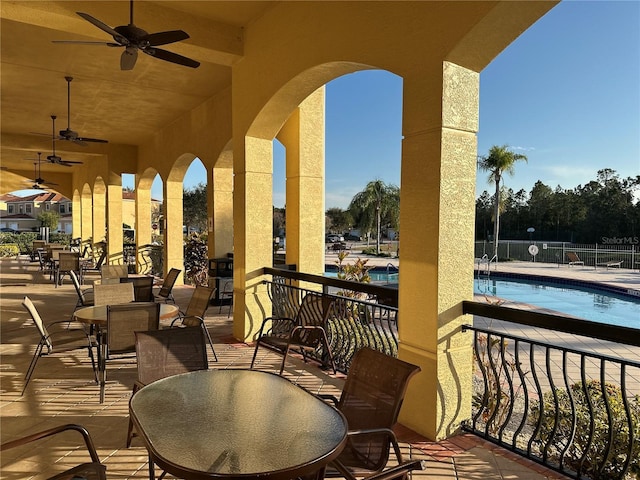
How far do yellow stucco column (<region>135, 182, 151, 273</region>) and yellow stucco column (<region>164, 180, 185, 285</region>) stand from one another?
2581 mm

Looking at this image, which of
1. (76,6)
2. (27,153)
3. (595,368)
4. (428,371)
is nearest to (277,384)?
(428,371)

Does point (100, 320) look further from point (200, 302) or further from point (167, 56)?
point (167, 56)

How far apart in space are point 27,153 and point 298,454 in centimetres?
1522

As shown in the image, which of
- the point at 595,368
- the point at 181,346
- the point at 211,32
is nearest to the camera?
the point at 181,346

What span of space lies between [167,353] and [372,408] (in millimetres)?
1381

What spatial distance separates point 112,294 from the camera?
15.2 ft

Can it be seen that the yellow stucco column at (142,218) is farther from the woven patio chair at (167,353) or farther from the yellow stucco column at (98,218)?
the woven patio chair at (167,353)

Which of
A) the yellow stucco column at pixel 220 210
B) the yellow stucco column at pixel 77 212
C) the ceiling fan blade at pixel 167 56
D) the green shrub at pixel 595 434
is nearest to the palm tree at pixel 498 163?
the yellow stucco column at pixel 220 210

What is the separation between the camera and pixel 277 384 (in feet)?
7.18

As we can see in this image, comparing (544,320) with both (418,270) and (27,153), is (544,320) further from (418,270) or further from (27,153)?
(27,153)

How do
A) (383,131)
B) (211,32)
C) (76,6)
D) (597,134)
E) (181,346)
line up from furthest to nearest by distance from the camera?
1. (383,131)
2. (597,134)
3. (211,32)
4. (76,6)
5. (181,346)

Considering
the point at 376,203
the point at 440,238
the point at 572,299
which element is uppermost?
the point at 376,203

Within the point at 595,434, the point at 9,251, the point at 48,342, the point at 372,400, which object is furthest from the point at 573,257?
the point at 9,251

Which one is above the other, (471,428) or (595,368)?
(471,428)
